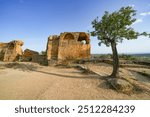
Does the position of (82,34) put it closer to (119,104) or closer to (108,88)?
(108,88)

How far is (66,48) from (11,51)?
1391 cm

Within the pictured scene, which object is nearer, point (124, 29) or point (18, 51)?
point (124, 29)

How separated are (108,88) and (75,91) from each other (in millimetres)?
2254

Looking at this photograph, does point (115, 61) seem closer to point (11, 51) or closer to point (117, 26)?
point (117, 26)

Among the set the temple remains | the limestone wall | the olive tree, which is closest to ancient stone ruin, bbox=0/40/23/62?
the temple remains

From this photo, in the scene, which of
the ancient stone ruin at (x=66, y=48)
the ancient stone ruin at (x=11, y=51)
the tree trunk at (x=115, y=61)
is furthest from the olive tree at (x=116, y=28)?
the ancient stone ruin at (x=11, y=51)

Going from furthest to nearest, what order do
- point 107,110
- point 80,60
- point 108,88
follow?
point 80,60, point 108,88, point 107,110

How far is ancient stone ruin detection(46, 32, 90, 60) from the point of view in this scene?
18609mm

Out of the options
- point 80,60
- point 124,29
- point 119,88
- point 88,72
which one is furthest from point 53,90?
point 80,60

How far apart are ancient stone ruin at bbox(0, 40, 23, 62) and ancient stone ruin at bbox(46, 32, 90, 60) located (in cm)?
989

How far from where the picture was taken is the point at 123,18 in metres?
9.77

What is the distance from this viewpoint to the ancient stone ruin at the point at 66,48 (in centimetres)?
1861

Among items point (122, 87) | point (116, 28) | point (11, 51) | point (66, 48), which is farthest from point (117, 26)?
point (11, 51)

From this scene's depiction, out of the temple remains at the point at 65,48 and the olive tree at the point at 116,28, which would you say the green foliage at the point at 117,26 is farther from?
the temple remains at the point at 65,48
